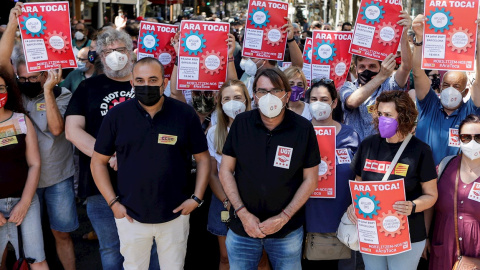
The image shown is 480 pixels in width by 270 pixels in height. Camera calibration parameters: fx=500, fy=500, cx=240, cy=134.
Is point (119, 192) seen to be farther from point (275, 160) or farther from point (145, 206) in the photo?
point (275, 160)

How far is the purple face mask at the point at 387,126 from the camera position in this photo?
11.5 feet

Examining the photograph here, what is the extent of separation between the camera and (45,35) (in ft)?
14.3

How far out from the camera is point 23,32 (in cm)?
430

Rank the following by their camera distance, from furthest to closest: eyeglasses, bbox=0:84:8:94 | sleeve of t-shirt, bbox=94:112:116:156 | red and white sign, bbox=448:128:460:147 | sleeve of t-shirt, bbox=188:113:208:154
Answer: red and white sign, bbox=448:128:460:147 < eyeglasses, bbox=0:84:8:94 < sleeve of t-shirt, bbox=188:113:208:154 < sleeve of t-shirt, bbox=94:112:116:156

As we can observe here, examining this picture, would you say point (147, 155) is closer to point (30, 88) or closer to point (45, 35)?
point (30, 88)

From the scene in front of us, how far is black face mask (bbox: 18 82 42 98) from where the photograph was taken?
14.2 ft

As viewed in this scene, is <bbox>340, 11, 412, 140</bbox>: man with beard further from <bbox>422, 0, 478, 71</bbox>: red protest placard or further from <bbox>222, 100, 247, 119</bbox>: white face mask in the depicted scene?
<bbox>222, 100, 247, 119</bbox>: white face mask

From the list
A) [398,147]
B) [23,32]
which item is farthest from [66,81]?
[398,147]

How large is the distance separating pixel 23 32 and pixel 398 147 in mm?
3226

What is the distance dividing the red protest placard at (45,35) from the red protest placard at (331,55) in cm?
243

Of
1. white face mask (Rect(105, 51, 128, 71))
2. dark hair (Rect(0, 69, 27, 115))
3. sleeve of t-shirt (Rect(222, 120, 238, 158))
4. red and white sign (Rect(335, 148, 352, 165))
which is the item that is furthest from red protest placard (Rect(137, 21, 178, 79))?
red and white sign (Rect(335, 148, 352, 165))

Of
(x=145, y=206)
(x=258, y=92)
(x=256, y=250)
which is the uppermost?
(x=258, y=92)

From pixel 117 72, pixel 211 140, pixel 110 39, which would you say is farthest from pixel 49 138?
pixel 211 140

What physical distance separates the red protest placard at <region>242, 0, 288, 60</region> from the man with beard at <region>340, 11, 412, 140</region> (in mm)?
830
